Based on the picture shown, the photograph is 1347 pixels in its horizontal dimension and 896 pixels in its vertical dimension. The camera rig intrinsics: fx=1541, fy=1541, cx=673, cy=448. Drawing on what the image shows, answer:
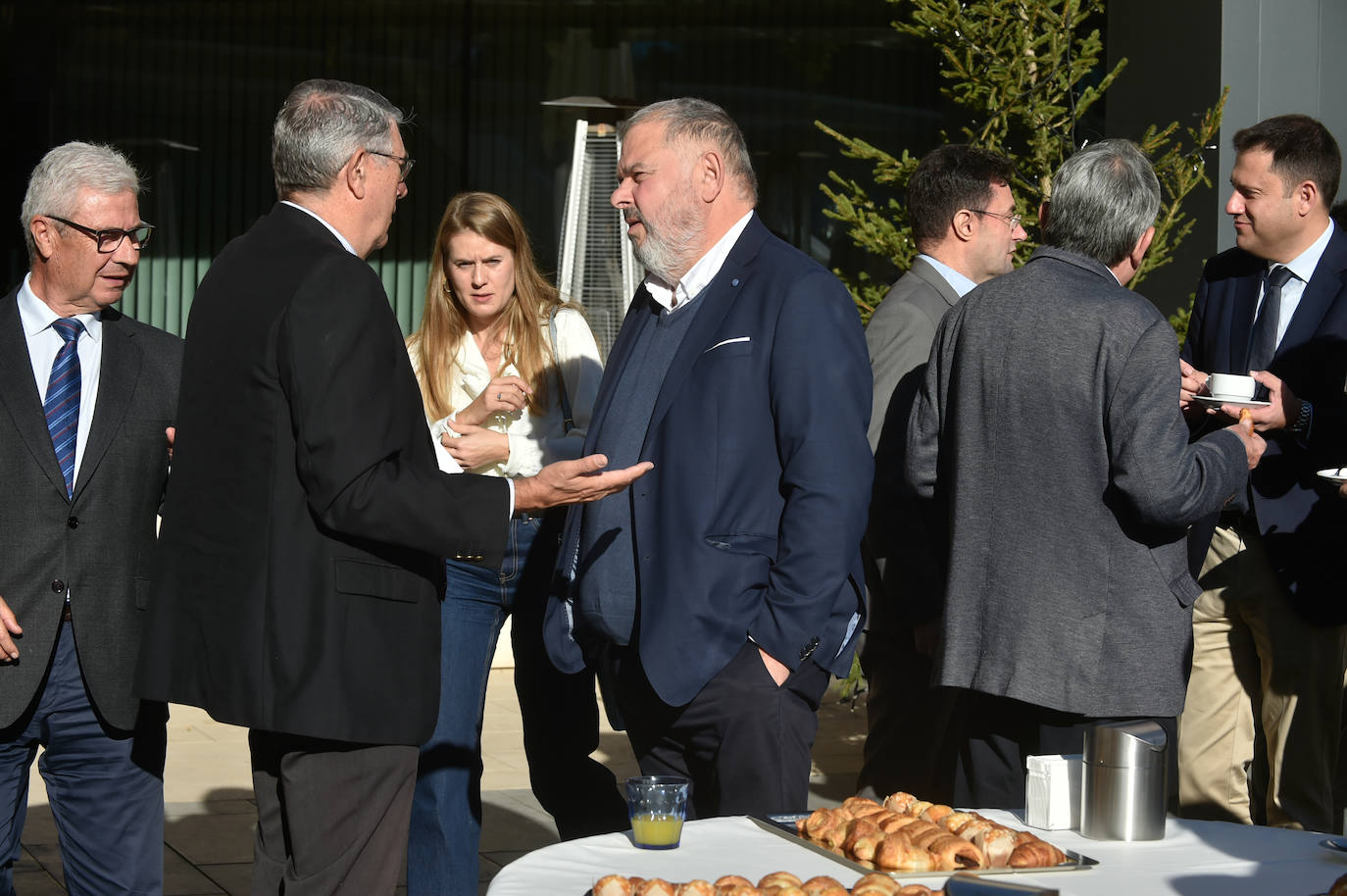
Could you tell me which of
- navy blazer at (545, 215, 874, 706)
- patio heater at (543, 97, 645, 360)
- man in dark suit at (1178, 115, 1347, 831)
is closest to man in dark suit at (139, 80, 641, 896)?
navy blazer at (545, 215, 874, 706)

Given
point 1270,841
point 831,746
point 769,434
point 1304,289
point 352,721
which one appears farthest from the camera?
point 831,746

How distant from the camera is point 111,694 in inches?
136

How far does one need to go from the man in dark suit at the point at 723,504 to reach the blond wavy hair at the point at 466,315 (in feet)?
2.90

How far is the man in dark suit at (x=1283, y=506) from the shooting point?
13.0 feet

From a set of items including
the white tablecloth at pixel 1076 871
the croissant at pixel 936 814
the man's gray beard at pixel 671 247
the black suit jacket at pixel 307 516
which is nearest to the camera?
the white tablecloth at pixel 1076 871

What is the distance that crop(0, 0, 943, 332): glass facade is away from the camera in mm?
10094

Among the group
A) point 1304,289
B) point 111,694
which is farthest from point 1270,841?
point 111,694

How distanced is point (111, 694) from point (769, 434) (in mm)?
1596

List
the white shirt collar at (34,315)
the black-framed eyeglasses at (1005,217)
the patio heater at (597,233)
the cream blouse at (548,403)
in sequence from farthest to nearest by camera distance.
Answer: the patio heater at (597,233) → the black-framed eyeglasses at (1005,217) → the cream blouse at (548,403) → the white shirt collar at (34,315)

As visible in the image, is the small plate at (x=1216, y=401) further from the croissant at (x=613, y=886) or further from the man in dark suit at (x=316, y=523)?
the croissant at (x=613, y=886)

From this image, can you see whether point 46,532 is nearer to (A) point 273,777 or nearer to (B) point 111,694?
(B) point 111,694

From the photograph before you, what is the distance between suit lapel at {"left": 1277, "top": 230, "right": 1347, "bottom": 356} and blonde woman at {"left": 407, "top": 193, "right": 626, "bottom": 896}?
72.5 inches

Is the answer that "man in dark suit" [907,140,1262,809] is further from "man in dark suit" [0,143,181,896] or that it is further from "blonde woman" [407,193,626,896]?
"man in dark suit" [0,143,181,896]

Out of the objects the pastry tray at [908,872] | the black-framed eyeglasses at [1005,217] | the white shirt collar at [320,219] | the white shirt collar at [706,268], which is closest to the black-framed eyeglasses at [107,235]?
the white shirt collar at [320,219]
